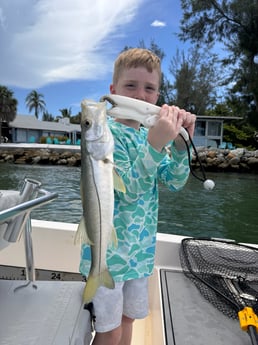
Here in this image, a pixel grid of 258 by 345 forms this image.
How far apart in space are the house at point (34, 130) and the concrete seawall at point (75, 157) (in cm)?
1250

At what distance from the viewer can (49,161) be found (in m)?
28.7

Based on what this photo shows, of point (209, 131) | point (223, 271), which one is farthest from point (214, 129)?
point (223, 271)

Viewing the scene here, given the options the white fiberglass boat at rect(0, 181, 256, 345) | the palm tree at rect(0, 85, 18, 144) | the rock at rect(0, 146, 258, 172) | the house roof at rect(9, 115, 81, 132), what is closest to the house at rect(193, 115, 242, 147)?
the rock at rect(0, 146, 258, 172)

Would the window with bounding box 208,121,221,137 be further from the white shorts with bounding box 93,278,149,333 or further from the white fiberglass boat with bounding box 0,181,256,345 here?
the white shorts with bounding box 93,278,149,333

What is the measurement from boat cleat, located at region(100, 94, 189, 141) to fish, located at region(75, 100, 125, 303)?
6 cm

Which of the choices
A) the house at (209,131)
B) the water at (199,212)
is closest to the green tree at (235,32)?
the house at (209,131)

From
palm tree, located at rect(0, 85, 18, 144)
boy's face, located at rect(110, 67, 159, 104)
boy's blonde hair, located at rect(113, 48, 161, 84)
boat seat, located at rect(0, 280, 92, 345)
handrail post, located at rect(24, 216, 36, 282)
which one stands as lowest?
boat seat, located at rect(0, 280, 92, 345)

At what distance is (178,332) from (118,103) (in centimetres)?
126

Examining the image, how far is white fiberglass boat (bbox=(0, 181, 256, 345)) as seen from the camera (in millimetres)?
1355

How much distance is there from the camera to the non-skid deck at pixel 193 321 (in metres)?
1.63

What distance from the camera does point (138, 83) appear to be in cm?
147

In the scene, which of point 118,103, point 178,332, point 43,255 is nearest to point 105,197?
point 118,103

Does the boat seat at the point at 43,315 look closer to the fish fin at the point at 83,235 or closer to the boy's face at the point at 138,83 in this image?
the fish fin at the point at 83,235

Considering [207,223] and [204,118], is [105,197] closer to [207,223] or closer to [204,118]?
[207,223]
